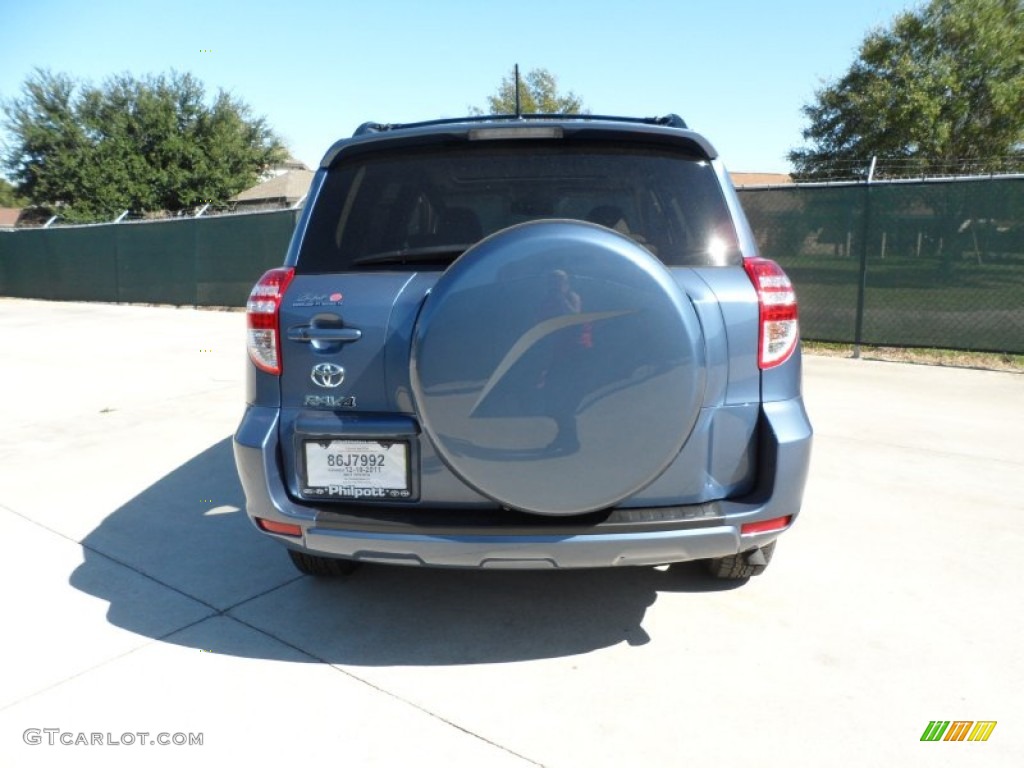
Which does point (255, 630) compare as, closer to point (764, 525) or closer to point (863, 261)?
point (764, 525)

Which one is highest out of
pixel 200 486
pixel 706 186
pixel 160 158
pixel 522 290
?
pixel 160 158

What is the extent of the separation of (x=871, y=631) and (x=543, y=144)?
209cm

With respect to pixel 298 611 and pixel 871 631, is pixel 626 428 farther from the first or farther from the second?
pixel 298 611

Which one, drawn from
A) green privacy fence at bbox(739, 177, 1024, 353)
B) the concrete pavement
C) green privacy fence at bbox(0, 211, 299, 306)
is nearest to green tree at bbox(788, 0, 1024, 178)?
green privacy fence at bbox(739, 177, 1024, 353)

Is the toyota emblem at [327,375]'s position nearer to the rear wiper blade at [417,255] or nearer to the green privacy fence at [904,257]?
the rear wiper blade at [417,255]

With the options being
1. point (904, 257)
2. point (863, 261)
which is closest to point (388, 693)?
point (863, 261)

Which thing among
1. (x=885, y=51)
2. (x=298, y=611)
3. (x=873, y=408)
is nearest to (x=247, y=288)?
(x=873, y=408)

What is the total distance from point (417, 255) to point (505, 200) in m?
0.38

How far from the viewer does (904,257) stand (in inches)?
326

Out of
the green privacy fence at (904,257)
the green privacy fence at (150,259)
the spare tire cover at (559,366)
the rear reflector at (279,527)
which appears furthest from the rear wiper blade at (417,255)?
the green privacy fence at (150,259)

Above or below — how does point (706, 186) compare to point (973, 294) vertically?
above

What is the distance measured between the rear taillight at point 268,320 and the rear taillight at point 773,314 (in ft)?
5.10

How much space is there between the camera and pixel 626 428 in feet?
7.20

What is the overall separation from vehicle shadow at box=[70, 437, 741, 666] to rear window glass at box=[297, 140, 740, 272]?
1.33m
